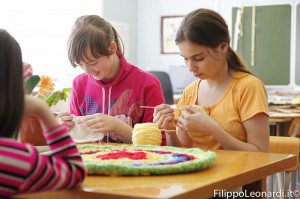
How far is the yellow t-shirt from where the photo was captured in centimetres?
175

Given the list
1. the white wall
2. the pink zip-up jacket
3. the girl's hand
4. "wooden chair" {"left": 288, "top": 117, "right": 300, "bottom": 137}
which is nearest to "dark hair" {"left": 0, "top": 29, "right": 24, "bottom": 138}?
the girl's hand

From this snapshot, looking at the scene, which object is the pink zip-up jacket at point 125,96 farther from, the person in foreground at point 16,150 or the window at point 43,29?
the window at point 43,29

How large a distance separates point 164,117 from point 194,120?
5.8 inches

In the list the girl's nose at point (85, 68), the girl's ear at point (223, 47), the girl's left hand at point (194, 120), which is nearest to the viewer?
the girl's left hand at point (194, 120)

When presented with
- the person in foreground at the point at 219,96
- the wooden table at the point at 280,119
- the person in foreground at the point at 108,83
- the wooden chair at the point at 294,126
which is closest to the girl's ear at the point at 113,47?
the person in foreground at the point at 108,83

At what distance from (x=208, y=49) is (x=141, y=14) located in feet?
17.9

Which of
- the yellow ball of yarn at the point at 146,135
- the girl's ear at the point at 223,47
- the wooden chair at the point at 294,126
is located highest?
the girl's ear at the point at 223,47

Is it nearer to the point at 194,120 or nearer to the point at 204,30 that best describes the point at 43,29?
the point at 204,30

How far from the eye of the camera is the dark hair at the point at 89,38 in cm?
186

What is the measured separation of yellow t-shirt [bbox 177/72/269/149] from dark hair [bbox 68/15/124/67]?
1.45 ft

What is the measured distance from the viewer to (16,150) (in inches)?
35.3

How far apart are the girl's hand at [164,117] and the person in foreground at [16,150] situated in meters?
0.78

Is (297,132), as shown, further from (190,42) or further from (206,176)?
(206,176)

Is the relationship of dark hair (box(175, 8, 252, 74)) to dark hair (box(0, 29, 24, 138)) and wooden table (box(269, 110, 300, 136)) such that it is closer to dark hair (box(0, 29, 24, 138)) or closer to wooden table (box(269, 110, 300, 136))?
dark hair (box(0, 29, 24, 138))
